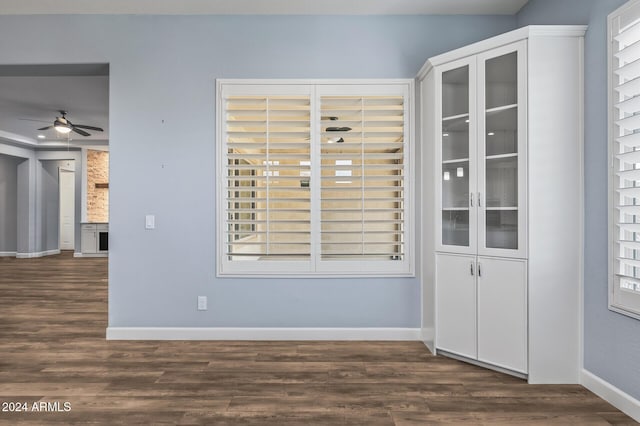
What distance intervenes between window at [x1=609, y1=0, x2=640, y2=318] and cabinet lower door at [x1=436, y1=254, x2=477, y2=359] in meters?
0.86

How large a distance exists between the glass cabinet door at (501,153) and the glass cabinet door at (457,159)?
9 cm

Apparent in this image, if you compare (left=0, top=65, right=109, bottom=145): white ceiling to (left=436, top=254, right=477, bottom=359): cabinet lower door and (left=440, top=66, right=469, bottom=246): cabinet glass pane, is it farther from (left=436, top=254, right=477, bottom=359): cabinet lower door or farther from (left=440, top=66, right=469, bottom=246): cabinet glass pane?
(left=436, top=254, right=477, bottom=359): cabinet lower door

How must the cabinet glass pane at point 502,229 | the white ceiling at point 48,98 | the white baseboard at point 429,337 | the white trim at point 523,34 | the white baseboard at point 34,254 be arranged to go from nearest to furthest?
the white trim at point 523,34, the cabinet glass pane at point 502,229, the white baseboard at point 429,337, the white ceiling at point 48,98, the white baseboard at point 34,254

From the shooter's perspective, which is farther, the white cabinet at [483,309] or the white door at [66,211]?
the white door at [66,211]

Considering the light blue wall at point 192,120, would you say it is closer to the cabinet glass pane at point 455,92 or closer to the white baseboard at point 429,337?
the white baseboard at point 429,337

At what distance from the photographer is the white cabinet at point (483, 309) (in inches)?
102

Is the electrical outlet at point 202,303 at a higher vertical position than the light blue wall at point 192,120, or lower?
lower

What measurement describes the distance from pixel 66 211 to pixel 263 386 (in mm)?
11462

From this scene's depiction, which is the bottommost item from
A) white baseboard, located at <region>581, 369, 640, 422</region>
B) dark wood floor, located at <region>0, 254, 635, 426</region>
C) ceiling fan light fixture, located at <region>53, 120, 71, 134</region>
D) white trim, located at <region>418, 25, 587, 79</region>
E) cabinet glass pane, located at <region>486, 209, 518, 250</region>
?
dark wood floor, located at <region>0, 254, 635, 426</region>

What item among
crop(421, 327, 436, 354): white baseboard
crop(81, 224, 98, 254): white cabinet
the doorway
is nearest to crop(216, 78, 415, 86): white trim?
crop(421, 327, 436, 354): white baseboard

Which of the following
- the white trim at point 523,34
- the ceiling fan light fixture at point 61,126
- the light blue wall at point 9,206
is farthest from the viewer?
the light blue wall at point 9,206

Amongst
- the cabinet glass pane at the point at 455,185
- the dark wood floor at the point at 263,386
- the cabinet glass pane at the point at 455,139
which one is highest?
the cabinet glass pane at the point at 455,139

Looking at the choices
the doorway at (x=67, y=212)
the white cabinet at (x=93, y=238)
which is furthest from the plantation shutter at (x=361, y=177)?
the doorway at (x=67, y=212)

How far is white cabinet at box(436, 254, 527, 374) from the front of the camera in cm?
260
